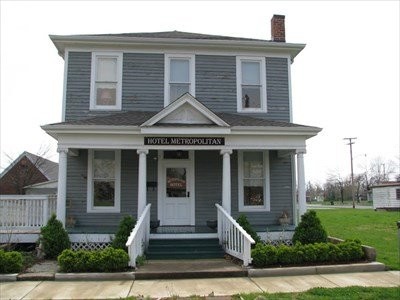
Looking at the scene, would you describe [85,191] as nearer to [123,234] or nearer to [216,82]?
[123,234]

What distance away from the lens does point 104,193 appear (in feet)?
46.9

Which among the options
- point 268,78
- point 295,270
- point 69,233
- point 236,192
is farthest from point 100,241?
point 268,78

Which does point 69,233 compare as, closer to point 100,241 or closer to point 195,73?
point 100,241

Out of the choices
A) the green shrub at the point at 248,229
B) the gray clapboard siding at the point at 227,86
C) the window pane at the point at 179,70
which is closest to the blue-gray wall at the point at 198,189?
the gray clapboard siding at the point at 227,86

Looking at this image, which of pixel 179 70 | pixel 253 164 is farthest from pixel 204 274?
pixel 179 70

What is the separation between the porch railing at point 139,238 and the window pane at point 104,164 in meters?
2.62

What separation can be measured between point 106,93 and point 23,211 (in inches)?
192

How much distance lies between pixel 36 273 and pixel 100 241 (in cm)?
285

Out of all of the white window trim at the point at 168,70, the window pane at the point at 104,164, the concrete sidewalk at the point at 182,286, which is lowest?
the concrete sidewalk at the point at 182,286

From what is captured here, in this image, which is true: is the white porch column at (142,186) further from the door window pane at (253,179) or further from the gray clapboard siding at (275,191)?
the door window pane at (253,179)

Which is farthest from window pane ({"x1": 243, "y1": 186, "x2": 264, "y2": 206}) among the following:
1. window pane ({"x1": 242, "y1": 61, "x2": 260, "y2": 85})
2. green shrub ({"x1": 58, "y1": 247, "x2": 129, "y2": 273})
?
green shrub ({"x1": 58, "y1": 247, "x2": 129, "y2": 273})

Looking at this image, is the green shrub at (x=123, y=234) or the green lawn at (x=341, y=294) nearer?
the green lawn at (x=341, y=294)

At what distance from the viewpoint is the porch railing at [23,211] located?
12.9 m

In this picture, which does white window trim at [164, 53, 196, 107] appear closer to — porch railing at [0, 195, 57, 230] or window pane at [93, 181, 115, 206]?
window pane at [93, 181, 115, 206]
